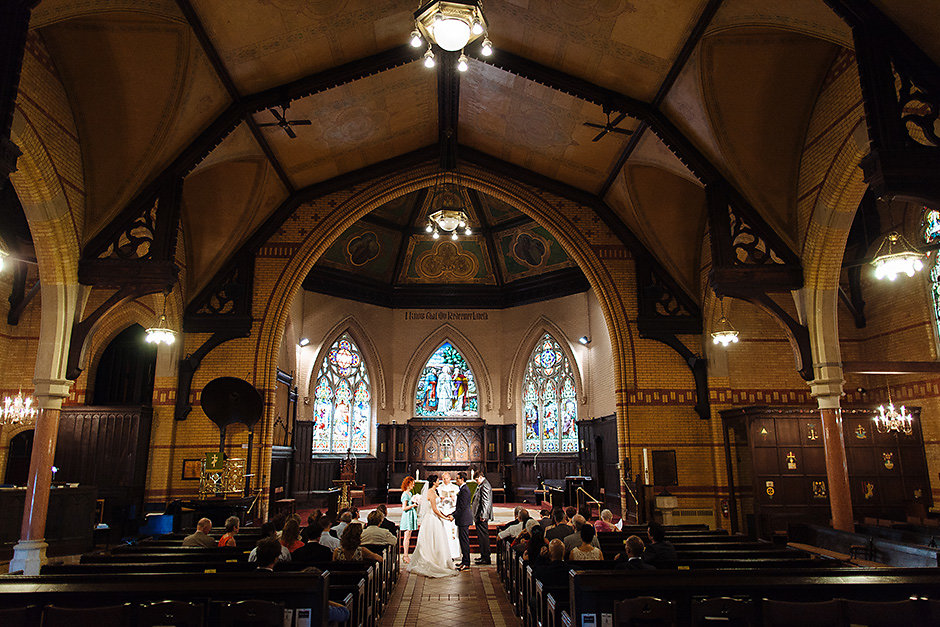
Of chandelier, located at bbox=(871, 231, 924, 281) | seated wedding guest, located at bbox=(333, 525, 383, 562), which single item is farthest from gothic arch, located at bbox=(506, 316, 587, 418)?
seated wedding guest, located at bbox=(333, 525, 383, 562)

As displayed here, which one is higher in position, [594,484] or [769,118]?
[769,118]

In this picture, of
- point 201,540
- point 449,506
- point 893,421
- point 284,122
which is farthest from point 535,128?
point 201,540

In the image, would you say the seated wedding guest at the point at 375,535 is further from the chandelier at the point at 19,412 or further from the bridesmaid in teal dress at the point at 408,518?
the chandelier at the point at 19,412

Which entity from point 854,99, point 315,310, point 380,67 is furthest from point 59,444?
point 854,99

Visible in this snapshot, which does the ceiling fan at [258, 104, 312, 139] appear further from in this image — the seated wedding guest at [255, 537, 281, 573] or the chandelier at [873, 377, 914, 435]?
the chandelier at [873, 377, 914, 435]

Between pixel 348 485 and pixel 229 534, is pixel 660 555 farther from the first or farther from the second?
pixel 348 485

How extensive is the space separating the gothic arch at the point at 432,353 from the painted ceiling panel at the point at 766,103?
1209 centimetres

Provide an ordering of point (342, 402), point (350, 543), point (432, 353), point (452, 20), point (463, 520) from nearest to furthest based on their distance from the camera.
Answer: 1. point (452, 20)
2. point (350, 543)
3. point (463, 520)
4. point (342, 402)
5. point (432, 353)

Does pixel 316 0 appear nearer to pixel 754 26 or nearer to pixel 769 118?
pixel 754 26

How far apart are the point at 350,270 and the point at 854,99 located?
1444 cm

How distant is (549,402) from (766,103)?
12519 millimetres

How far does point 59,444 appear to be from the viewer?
1373cm

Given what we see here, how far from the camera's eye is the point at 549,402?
2055 centimetres

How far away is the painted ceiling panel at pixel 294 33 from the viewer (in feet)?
29.8
